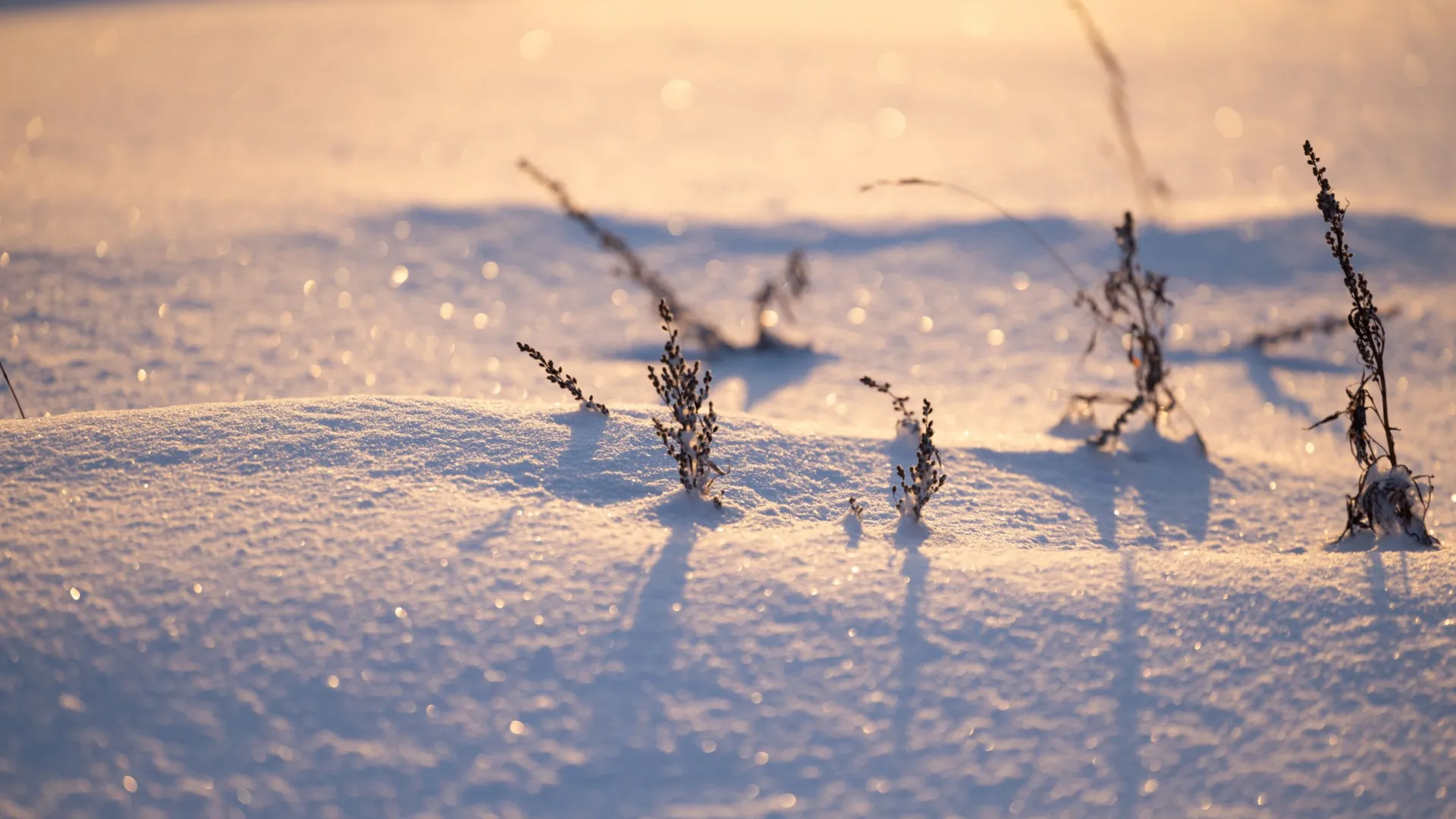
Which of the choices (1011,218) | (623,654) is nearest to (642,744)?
(623,654)

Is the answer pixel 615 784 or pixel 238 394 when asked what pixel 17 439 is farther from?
pixel 615 784

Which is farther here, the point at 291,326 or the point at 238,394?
the point at 291,326

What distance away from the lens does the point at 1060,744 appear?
148 centimetres

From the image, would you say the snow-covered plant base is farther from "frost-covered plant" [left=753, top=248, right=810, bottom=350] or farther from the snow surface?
"frost-covered plant" [left=753, top=248, right=810, bottom=350]

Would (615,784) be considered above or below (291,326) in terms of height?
below

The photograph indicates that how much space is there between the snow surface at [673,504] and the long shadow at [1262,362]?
0.02 m

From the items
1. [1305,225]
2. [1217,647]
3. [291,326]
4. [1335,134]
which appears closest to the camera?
[1217,647]

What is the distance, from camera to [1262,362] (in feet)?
12.0

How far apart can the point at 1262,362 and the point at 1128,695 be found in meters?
2.50

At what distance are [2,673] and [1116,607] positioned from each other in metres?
1.66

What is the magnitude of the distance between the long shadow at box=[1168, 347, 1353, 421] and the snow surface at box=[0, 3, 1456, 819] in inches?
0.9

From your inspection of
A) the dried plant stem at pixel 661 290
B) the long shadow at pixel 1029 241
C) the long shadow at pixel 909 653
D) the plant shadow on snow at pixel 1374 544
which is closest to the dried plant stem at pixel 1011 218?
the long shadow at pixel 1029 241

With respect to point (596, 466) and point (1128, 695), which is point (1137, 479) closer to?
point (1128, 695)

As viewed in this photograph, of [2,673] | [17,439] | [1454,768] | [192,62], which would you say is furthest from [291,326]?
[192,62]
